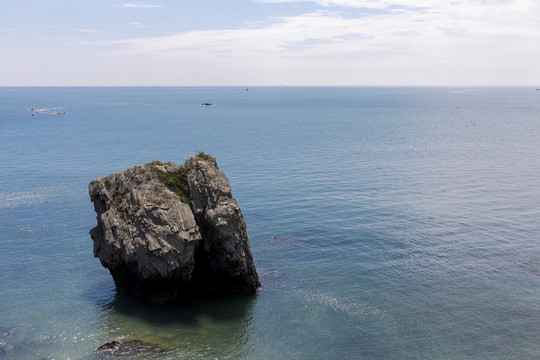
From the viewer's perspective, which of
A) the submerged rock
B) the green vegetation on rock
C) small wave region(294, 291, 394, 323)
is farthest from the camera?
the green vegetation on rock

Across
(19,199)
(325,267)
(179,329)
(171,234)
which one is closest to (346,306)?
(325,267)

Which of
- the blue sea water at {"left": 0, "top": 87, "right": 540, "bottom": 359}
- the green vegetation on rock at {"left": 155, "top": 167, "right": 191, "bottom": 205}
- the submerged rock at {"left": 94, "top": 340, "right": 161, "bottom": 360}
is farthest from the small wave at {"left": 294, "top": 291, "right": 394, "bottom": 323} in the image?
the submerged rock at {"left": 94, "top": 340, "right": 161, "bottom": 360}

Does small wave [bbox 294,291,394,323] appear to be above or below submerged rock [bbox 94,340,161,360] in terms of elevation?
above

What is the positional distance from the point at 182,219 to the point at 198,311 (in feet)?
26.4

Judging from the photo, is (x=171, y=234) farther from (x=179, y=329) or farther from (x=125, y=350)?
(x=125, y=350)

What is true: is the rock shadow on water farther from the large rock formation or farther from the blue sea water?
the large rock formation

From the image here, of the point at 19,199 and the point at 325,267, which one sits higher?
the point at 19,199

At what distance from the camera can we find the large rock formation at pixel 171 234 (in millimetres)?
39500

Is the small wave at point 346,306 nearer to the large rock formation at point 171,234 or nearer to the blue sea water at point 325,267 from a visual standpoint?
the blue sea water at point 325,267

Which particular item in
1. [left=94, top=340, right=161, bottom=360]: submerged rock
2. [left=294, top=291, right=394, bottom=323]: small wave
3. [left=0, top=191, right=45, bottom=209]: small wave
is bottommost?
[left=94, top=340, right=161, bottom=360]: submerged rock

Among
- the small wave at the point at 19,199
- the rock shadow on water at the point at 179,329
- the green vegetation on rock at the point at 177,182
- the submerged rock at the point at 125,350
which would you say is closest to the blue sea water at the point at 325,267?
the rock shadow on water at the point at 179,329

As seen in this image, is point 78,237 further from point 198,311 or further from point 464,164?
point 464,164

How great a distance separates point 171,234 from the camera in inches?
1544

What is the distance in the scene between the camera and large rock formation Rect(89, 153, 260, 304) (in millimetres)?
39500
